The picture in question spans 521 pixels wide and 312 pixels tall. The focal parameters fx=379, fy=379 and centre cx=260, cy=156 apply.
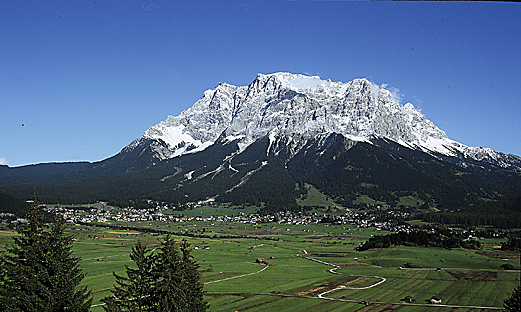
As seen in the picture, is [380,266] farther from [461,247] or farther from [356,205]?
[356,205]

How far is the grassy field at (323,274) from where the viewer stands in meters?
44.9

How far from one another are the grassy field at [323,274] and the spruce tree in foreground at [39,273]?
926 inches

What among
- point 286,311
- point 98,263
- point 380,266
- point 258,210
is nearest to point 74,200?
point 258,210

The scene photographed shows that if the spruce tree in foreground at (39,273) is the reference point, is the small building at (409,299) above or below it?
below

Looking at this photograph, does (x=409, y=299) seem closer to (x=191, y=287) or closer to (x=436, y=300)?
(x=436, y=300)

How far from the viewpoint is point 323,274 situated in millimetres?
62781

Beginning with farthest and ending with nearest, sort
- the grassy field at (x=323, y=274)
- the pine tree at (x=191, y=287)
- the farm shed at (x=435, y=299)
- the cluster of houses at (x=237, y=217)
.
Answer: the cluster of houses at (x=237, y=217), the grassy field at (x=323, y=274), the farm shed at (x=435, y=299), the pine tree at (x=191, y=287)

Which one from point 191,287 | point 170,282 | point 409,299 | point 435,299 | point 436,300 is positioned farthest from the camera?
point 409,299

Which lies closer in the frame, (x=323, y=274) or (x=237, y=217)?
(x=323, y=274)

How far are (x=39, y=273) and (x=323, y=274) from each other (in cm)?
5008

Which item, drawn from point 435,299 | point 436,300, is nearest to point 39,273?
point 436,300

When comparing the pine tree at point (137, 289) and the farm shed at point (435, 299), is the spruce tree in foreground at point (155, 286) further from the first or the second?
the farm shed at point (435, 299)

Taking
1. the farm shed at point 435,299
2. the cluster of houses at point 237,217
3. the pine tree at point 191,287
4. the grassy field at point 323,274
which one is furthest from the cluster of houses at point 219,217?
the pine tree at point 191,287

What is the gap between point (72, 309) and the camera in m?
20.1
